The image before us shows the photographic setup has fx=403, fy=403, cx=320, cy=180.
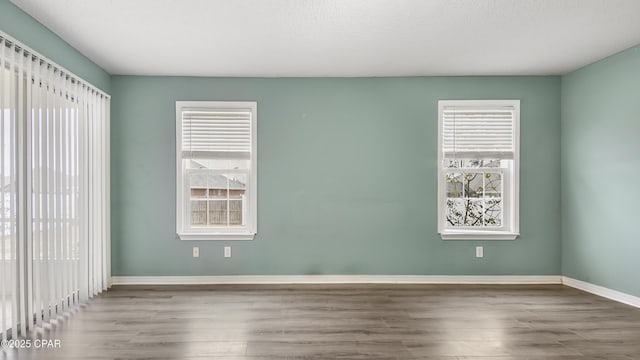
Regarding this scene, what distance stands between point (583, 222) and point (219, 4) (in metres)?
4.56

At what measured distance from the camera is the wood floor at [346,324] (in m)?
2.95

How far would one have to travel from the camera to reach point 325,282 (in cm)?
494

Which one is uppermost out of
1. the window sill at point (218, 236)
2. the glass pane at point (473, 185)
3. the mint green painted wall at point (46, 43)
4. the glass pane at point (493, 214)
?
the mint green painted wall at point (46, 43)

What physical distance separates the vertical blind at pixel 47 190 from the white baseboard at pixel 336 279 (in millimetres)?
569

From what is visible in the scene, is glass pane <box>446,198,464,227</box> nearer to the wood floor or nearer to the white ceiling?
the wood floor

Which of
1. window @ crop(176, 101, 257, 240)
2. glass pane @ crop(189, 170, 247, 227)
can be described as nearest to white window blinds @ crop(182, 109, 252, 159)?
window @ crop(176, 101, 257, 240)

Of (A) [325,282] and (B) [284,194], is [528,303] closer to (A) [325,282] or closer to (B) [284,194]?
(A) [325,282]

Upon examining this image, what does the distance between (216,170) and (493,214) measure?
3517 millimetres

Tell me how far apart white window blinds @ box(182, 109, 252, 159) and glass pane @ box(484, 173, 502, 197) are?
118 inches

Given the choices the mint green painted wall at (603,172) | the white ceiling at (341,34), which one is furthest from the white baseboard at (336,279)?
the white ceiling at (341,34)

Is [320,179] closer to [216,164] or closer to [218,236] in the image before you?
[216,164]

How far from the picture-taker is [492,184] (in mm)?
5086

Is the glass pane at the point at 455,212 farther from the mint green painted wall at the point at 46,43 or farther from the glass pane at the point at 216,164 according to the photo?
the mint green painted wall at the point at 46,43

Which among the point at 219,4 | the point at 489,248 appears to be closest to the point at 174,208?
the point at 219,4
